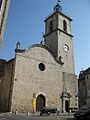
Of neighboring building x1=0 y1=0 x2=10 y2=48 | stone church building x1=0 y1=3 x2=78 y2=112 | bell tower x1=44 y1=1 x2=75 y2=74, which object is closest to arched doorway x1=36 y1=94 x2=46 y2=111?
stone church building x1=0 y1=3 x2=78 y2=112

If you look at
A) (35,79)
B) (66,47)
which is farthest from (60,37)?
(35,79)

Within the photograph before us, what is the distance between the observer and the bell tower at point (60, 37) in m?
28.0

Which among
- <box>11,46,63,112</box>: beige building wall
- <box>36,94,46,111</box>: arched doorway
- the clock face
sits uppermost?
the clock face

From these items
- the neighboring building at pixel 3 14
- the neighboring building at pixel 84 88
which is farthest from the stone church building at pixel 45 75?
the neighboring building at pixel 3 14

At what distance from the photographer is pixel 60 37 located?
2889 centimetres

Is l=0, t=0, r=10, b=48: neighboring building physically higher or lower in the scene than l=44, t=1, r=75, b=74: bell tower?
lower

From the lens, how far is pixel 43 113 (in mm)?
18031

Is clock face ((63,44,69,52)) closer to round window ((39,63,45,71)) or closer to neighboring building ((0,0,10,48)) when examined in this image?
round window ((39,63,45,71))

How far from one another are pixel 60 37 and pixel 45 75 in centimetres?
832

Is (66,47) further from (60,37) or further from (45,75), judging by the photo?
(45,75)

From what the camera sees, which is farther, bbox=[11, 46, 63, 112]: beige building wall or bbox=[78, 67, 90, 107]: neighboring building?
bbox=[78, 67, 90, 107]: neighboring building

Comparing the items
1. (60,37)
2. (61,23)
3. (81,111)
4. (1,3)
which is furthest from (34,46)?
(1,3)

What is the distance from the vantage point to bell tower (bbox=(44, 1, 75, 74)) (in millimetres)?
27998

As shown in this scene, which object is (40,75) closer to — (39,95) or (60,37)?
(39,95)
